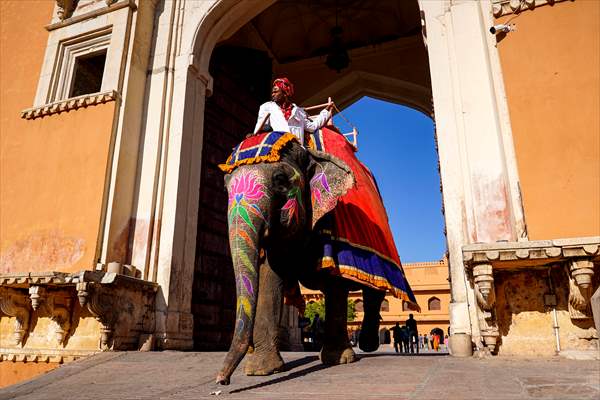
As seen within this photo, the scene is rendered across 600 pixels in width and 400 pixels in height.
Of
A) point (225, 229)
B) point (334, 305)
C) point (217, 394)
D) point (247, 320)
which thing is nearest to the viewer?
point (217, 394)

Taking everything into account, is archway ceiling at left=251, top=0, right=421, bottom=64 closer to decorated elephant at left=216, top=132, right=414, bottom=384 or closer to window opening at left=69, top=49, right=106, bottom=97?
window opening at left=69, top=49, right=106, bottom=97

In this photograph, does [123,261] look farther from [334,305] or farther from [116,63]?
[334,305]

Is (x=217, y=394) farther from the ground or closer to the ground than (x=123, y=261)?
closer to the ground

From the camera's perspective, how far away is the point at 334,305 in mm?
3861

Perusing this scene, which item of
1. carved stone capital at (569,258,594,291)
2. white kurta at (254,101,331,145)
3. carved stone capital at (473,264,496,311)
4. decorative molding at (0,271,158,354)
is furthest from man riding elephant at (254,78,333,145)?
decorative molding at (0,271,158,354)

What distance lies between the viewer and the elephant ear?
3.35 m

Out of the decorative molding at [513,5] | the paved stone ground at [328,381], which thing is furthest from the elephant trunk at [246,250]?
the decorative molding at [513,5]

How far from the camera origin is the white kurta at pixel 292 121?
3.75 meters

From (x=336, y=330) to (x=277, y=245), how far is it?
0.99m

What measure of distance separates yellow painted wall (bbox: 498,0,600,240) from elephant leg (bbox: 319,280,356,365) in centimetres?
228

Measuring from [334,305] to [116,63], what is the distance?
537cm

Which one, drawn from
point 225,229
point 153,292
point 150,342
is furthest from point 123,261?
point 225,229

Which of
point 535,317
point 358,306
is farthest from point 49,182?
point 358,306

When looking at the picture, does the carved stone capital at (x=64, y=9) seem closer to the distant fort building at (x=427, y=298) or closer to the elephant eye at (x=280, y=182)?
the elephant eye at (x=280, y=182)
